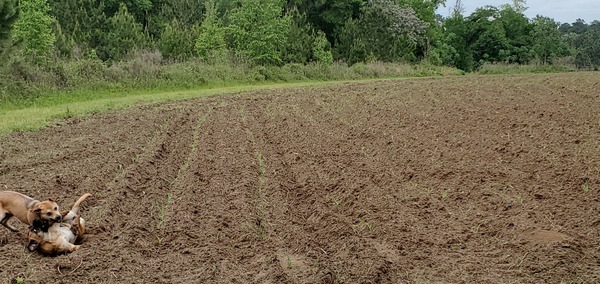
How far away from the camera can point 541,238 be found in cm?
554

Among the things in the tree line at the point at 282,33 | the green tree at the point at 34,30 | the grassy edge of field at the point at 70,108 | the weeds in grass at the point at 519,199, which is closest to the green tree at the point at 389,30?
the tree line at the point at 282,33

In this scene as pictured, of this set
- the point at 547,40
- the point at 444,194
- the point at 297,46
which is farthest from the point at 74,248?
the point at 547,40

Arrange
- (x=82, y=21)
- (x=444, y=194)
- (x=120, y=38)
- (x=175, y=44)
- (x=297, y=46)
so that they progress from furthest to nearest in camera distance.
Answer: (x=297, y=46) → (x=82, y=21) → (x=120, y=38) → (x=175, y=44) → (x=444, y=194)

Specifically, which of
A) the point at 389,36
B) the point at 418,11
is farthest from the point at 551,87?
the point at 418,11

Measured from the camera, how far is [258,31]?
3138 centimetres

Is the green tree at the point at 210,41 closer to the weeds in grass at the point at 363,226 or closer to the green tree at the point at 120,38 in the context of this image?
the green tree at the point at 120,38

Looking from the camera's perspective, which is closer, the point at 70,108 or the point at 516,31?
the point at 70,108

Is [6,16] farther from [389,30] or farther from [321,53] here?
[389,30]

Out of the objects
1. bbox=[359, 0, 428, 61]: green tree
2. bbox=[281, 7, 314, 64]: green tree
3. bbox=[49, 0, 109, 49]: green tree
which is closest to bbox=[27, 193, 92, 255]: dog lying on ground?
bbox=[281, 7, 314, 64]: green tree

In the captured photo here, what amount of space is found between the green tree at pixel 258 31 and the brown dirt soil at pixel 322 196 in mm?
17759

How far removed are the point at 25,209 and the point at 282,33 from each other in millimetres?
27283

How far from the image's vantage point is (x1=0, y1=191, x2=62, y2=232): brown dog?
542cm

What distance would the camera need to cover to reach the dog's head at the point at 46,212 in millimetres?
5391

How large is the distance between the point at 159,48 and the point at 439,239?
94.9ft
